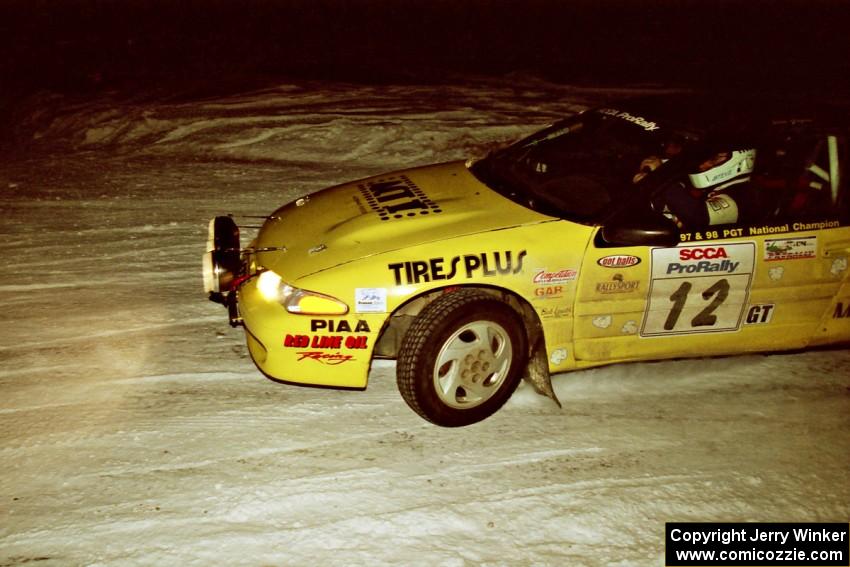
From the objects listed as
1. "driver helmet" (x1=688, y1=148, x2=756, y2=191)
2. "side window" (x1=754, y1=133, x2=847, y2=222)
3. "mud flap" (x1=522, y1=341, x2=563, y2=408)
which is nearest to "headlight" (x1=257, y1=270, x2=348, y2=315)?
"mud flap" (x1=522, y1=341, x2=563, y2=408)

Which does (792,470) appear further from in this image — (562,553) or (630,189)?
(630,189)

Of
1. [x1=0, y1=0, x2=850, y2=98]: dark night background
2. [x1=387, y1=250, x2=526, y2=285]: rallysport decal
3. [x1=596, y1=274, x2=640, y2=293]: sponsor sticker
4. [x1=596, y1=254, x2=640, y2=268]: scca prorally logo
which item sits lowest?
[x1=596, y1=274, x2=640, y2=293]: sponsor sticker

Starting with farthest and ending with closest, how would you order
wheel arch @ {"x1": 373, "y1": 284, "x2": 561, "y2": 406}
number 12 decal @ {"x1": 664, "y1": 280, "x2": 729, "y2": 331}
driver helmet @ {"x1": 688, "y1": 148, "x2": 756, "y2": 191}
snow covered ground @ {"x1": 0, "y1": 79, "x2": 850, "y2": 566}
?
driver helmet @ {"x1": 688, "y1": 148, "x2": 756, "y2": 191}, number 12 decal @ {"x1": 664, "y1": 280, "x2": 729, "y2": 331}, wheel arch @ {"x1": 373, "y1": 284, "x2": 561, "y2": 406}, snow covered ground @ {"x1": 0, "y1": 79, "x2": 850, "y2": 566}

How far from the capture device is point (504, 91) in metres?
11.4

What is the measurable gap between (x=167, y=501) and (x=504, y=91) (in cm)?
936

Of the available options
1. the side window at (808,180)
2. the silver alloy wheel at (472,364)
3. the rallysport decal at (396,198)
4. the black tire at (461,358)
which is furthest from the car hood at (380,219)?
the side window at (808,180)

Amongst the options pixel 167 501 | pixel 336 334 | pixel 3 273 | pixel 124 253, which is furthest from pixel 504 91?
Result: pixel 167 501

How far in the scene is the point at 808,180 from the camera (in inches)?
159

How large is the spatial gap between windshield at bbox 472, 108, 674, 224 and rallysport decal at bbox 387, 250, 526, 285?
16.0 inches

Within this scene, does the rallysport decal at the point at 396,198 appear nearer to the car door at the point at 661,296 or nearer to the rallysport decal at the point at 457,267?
the rallysport decal at the point at 457,267

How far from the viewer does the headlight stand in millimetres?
3500

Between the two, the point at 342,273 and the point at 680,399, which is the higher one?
the point at 342,273

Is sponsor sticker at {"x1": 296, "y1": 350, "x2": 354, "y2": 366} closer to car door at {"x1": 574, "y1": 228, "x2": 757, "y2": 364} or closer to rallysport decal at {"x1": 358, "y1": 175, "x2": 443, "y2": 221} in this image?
rallysport decal at {"x1": 358, "y1": 175, "x2": 443, "y2": 221}

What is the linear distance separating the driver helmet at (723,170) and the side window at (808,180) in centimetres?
9
